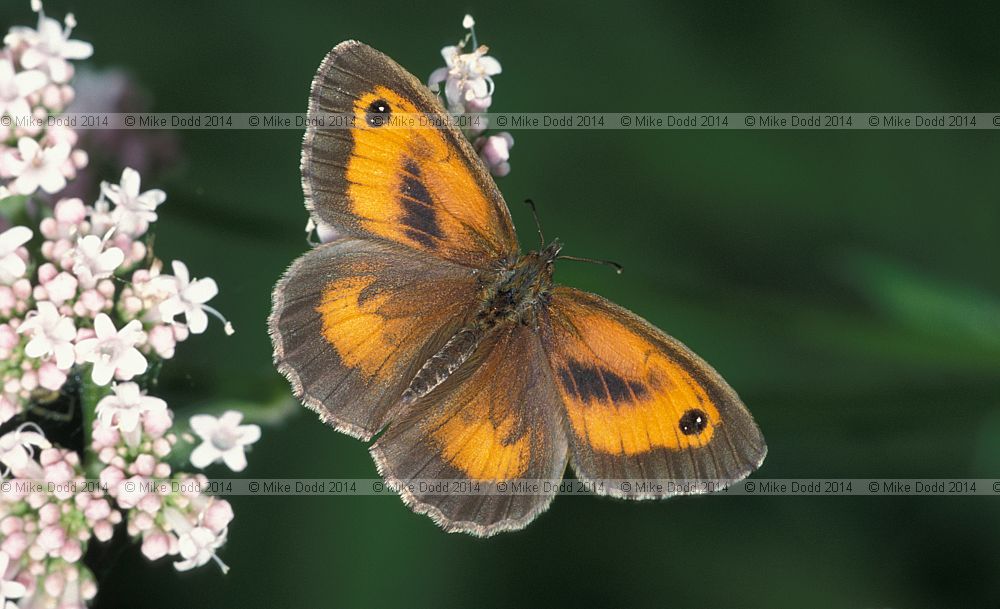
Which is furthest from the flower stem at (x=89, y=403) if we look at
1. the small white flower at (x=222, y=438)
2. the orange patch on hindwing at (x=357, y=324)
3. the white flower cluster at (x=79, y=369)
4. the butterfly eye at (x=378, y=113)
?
the butterfly eye at (x=378, y=113)

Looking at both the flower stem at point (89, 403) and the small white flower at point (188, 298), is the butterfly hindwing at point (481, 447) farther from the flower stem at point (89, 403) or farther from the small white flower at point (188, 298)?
the flower stem at point (89, 403)

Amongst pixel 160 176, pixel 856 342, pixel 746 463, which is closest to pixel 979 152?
pixel 856 342

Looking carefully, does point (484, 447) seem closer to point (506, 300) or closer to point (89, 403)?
point (506, 300)

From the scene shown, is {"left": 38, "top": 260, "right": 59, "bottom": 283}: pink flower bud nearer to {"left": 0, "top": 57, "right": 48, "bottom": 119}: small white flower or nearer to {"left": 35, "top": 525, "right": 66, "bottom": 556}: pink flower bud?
{"left": 0, "top": 57, "right": 48, "bottom": 119}: small white flower

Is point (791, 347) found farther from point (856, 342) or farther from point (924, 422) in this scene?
point (924, 422)

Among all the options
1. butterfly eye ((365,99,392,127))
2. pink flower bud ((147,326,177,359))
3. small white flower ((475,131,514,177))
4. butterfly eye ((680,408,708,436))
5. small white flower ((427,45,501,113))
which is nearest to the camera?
butterfly eye ((680,408,708,436))

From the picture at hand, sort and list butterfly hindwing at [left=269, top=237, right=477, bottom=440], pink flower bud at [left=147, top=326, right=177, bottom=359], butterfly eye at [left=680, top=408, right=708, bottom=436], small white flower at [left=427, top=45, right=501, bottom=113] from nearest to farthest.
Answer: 1. butterfly eye at [left=680, top=408, right=708, bottom=436]
2. butterfly hindwing at [left=269, top=237, right=477, bottom=440]
3. pink flower bud at [left=147, top=326, right=177, bottom=359]
4. small white flower at [left=427, top=45, right=501, bottom=113]

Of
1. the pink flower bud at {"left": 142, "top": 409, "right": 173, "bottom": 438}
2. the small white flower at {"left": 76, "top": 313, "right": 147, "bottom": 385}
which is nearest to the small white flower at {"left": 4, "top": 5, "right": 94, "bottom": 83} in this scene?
the small white flower at {"left": 76, "top": 313, "right": 147, "bottom": 385}
